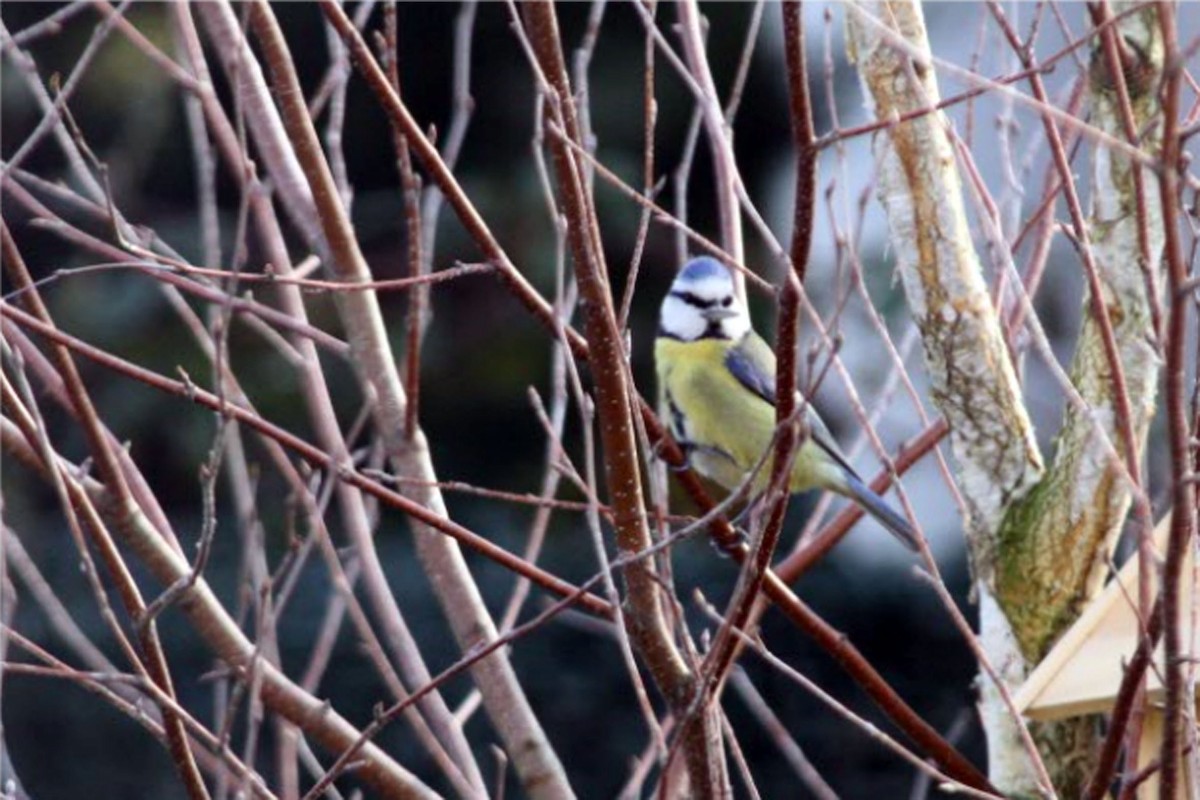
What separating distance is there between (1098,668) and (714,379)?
1.73 m

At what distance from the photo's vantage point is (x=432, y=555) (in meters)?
2.10

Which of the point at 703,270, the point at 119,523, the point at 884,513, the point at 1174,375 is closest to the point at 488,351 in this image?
the point at 703,270

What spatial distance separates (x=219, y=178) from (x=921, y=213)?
17.6 feet

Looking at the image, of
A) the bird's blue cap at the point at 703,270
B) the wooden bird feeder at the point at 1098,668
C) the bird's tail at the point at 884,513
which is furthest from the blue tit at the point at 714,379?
→ the wooden bird feeder at the point at 1098,668

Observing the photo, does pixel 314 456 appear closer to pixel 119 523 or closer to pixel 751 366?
pixel 119 523

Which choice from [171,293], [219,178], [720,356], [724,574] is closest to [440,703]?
[171,293]

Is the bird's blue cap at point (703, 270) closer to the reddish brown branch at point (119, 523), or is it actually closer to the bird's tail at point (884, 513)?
the bird's tail at point (884, 513)

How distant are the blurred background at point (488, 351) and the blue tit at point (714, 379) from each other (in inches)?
48.3

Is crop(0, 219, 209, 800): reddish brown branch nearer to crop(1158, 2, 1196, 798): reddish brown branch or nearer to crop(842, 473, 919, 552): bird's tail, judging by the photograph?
crop(1158, 2, 1196, 798): reddish brown branch

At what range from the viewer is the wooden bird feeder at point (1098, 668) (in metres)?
2.14

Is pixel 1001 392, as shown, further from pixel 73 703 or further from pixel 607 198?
pixel 607 198

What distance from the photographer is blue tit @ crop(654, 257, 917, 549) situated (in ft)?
12.4

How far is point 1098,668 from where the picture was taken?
216 centimetres

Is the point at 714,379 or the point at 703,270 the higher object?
the point at 703,270
